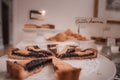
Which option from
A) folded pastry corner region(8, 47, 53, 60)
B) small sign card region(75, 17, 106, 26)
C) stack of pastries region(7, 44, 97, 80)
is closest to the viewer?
stack of pastries region(7, 44, 97, 80)

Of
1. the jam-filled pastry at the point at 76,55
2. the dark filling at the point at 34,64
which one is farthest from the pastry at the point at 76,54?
the dark filling at the point at 34,64

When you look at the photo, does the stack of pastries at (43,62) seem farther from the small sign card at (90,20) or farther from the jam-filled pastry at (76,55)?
the small sign card at (90,20)

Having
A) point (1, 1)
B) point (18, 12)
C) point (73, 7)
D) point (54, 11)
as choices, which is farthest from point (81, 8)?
point (1, 1)

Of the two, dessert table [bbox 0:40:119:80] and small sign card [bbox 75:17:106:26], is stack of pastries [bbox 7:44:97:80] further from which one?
small sign card [bbox 75:17:106:26]

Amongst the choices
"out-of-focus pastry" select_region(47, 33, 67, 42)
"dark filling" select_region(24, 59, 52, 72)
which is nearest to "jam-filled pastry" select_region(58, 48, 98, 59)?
"dark filling" select_region(24, 59, 52, 72)

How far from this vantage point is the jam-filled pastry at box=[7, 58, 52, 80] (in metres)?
0.76

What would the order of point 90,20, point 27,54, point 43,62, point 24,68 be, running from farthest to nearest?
point 90,20 → point 27,54 → point 43,62 → point 24,68

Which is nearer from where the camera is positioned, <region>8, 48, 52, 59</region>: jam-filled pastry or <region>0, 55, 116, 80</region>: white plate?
<region>0, 55, 116, 80</region>: white plate

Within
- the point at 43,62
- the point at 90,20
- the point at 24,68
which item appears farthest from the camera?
the point at 90,20

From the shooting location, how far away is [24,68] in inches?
31.5

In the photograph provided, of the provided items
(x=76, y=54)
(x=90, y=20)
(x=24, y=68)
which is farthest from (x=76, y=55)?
(x=90, y=20)

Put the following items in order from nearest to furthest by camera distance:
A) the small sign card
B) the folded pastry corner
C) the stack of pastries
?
the stack of pastries, the folded pastry corner, the small sign card

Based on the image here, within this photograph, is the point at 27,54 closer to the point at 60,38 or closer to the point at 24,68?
the point at 24,68

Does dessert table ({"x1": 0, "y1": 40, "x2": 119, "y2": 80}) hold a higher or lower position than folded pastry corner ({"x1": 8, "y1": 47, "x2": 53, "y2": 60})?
lower
